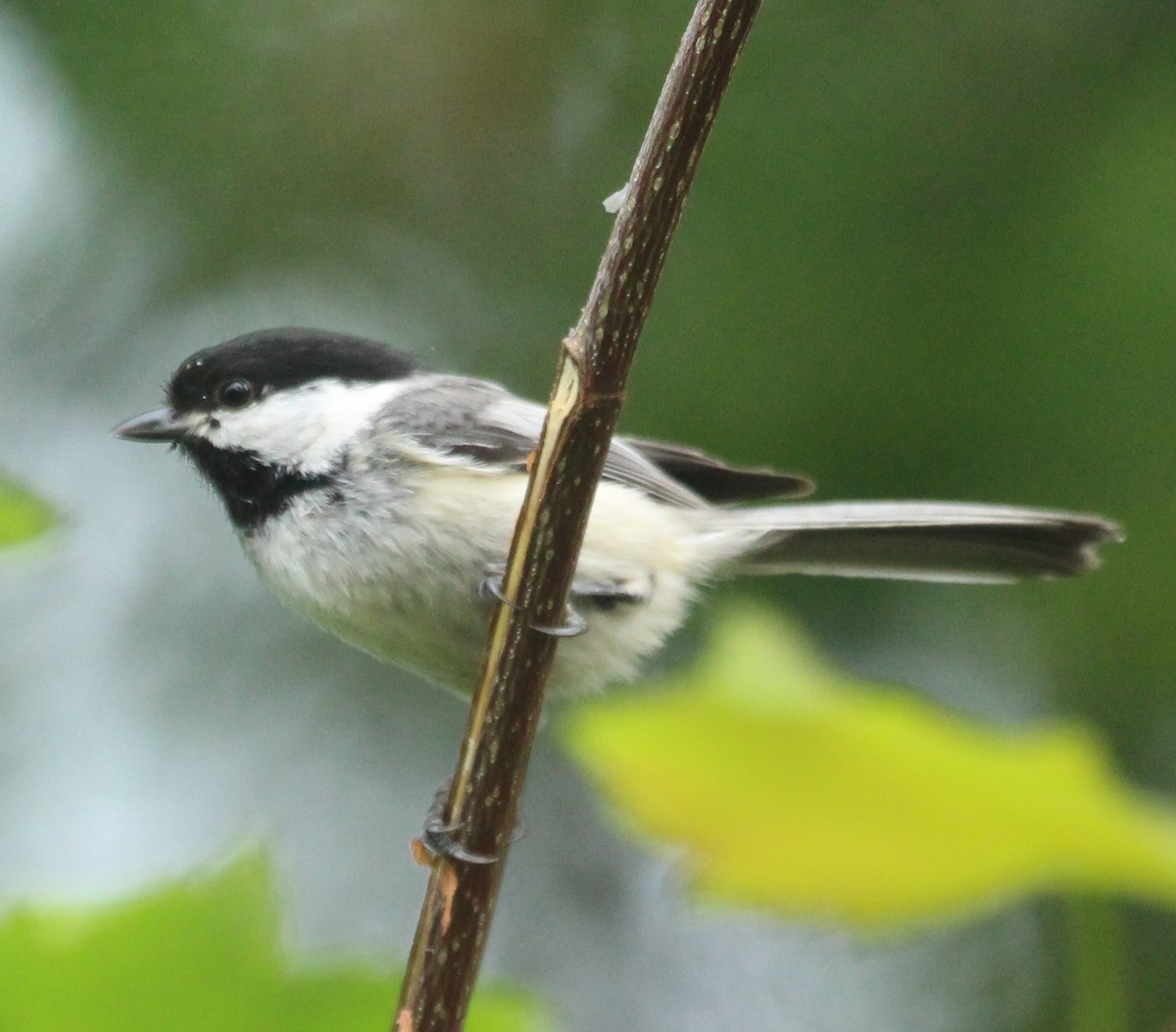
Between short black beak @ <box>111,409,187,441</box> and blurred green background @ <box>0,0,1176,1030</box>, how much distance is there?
1.05ft

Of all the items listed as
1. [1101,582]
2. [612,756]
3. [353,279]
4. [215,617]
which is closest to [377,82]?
[353,279]

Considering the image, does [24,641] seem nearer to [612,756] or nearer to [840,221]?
[840,221]

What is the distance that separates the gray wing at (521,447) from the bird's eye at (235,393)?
233mm

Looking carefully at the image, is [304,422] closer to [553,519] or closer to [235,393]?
[235,393]

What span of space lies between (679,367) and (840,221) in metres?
0.48

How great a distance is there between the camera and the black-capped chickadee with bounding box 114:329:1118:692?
1.86 meters

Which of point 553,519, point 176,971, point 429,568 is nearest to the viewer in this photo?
point 176,971

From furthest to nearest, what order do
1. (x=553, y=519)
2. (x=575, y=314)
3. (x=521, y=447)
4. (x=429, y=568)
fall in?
(x=575, y=314)
(x=521, y=447)
(x=429, y=568)
(x=553, y=519)

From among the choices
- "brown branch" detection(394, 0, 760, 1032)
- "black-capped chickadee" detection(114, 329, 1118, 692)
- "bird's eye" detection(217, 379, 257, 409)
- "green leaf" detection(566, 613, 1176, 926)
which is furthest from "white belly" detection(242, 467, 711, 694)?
"green leaf" detection(566, 613, 1176, 926)

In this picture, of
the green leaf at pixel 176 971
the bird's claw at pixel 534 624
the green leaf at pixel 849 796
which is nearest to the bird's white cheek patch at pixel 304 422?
the bird's claw at pixel 534 624

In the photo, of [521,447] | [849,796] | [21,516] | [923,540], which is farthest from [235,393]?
[849,796]

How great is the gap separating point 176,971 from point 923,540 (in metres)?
1.44

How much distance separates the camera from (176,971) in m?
0.94

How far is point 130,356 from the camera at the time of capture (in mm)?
3936
